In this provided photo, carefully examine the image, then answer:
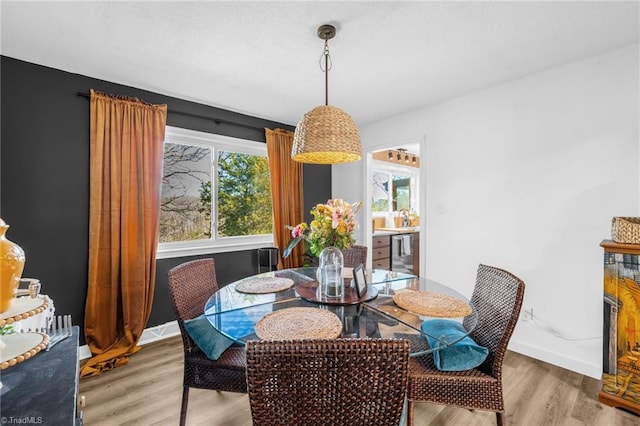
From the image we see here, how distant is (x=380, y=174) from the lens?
19.6ft

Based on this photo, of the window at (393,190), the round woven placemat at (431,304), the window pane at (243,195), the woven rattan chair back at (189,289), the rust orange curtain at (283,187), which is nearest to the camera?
the round woven placemat at (431,304)

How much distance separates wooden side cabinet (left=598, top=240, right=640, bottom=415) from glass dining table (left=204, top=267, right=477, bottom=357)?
1.03 m

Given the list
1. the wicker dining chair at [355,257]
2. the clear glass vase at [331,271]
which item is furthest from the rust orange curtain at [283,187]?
the clear glass vase at [331,271]

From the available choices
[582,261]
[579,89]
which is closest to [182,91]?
[579,89]

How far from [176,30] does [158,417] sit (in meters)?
2.41

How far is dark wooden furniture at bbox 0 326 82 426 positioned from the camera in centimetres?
80

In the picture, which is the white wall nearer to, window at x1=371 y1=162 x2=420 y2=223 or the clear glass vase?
the clear glass vase

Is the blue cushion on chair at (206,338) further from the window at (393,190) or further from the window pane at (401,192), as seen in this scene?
the window pane at (401,192)

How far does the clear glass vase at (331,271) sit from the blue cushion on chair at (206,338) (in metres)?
0.61

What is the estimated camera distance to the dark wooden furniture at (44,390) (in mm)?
802

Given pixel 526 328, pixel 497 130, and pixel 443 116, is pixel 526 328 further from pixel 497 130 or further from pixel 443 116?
pixel 443 116

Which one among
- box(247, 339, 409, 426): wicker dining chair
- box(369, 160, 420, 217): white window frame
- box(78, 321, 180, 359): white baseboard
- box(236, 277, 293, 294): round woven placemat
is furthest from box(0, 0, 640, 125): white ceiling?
box(369, 160, 420, 217): white window frame

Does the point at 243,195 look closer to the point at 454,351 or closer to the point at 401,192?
the point at 454,351

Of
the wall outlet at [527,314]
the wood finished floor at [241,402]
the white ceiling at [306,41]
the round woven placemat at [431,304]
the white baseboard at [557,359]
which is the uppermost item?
the white ceiling at [306,41]
